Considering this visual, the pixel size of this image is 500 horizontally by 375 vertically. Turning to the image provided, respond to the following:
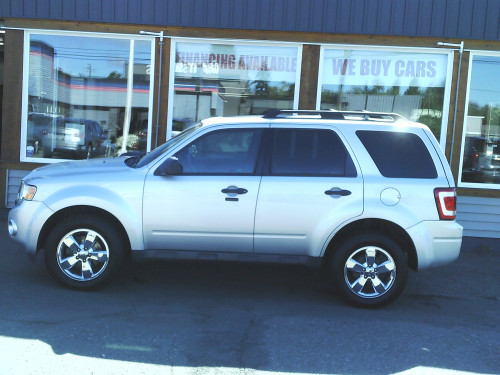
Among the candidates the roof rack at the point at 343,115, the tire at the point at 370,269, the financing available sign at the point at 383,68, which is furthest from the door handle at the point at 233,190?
the financing available sign at the point at 383,68

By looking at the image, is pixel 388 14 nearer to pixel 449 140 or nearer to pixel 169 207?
pixel 449 140

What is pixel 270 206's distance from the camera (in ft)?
17.3

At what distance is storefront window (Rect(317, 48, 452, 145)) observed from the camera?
28.5 ft

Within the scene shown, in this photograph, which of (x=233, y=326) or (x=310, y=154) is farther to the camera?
(x=310, y=154)

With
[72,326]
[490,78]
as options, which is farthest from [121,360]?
[490,78]

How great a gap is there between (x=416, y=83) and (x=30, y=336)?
7003 millimetres

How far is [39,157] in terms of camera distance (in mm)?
9078

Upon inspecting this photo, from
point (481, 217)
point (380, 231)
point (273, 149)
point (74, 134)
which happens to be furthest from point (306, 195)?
point (74, 134)

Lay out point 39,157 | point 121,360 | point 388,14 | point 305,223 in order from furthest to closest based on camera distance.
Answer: point 39,157, point 388,14, point 305,223, point 121,360

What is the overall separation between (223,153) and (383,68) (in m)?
4.47

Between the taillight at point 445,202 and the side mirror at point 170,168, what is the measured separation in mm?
2552

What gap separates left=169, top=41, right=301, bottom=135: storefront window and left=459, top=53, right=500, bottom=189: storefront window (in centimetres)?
287

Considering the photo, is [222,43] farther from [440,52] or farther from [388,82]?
[440,52]

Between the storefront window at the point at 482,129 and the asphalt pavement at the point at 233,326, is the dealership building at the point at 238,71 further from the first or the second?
the asphalt pavement at the point at 233,326
